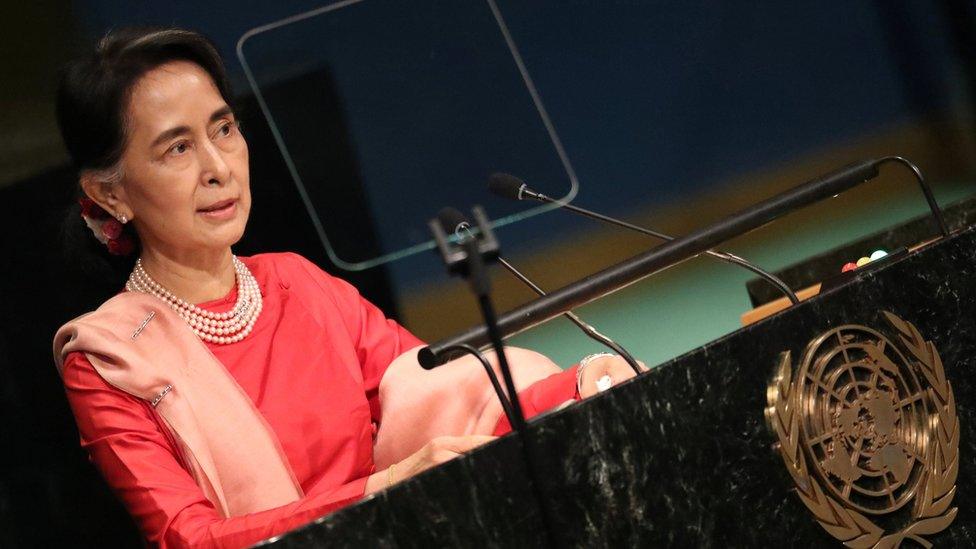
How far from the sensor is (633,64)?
371 centimetres

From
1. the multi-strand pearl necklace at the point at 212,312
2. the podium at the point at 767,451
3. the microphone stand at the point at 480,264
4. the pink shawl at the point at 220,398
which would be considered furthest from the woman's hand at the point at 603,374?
the multi-strand pearl necklace at the point at 212,312

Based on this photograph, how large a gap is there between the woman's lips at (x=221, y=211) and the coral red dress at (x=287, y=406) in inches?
6.5

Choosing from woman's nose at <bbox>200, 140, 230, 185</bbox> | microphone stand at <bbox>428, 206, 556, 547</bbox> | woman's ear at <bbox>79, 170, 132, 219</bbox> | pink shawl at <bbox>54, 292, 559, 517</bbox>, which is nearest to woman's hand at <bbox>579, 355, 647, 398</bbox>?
pink shawl at <bbox>54, 292, 559, 517</bbox>

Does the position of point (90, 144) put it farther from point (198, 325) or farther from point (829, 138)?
point (829, 138)

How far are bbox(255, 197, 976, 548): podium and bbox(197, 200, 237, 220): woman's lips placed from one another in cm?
96

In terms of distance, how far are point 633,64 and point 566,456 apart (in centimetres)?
233

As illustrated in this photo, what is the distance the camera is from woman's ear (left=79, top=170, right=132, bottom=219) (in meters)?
2.26

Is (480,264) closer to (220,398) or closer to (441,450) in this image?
(441,450)

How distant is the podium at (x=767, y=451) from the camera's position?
1514 millimetres

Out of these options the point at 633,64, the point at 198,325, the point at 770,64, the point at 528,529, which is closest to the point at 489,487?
the point at 528,529

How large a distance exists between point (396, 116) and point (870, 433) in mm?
1631

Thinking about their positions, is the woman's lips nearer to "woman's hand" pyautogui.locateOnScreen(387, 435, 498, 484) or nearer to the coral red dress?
the coral red dress

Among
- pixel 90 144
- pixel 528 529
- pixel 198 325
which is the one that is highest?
pixel 90 144

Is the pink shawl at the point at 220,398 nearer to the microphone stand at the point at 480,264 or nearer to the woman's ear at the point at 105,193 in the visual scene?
the woman's ear at the point at 105,193
